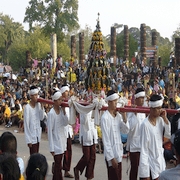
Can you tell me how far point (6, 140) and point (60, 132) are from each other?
3.37m

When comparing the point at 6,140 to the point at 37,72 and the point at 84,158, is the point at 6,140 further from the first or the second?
the point at 37,72

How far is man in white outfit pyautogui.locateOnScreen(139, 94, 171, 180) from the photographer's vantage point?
6.37 m

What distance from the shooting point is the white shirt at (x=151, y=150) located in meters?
6.36

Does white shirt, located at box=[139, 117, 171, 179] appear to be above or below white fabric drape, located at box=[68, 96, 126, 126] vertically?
below

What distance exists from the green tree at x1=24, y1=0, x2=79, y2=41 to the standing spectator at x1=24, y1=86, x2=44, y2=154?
31.8 metres

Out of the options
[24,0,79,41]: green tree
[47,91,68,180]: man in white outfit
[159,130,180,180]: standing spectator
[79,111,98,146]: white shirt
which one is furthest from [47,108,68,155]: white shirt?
[24,0,79,41]: green tree

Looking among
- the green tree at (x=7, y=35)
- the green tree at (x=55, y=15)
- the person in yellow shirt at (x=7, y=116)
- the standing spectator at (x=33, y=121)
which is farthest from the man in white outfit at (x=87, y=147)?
the green tree at (x=7, y=35)

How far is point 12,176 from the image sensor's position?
392 cm

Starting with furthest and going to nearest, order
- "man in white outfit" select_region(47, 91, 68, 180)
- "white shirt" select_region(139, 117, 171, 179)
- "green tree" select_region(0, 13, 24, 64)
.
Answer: "green tree" select_region(0, 13, 24, 64) → "man in white outfit" select_region(47, 91, 68, 180) → "white shirt" select_region(139, 117, 171, 179)

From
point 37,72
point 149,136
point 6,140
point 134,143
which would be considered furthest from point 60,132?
point 37,72

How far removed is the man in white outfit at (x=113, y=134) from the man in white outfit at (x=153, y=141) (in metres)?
0.75

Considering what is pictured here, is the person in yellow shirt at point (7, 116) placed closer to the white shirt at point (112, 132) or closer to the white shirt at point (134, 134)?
the white shirt at point (134, 134)

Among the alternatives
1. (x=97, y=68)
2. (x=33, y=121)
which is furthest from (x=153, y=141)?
(x=33, y=121)

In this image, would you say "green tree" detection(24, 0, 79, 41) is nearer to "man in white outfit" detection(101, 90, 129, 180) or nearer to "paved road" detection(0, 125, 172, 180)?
"paved road" detection(0, 125, 172, 180)
